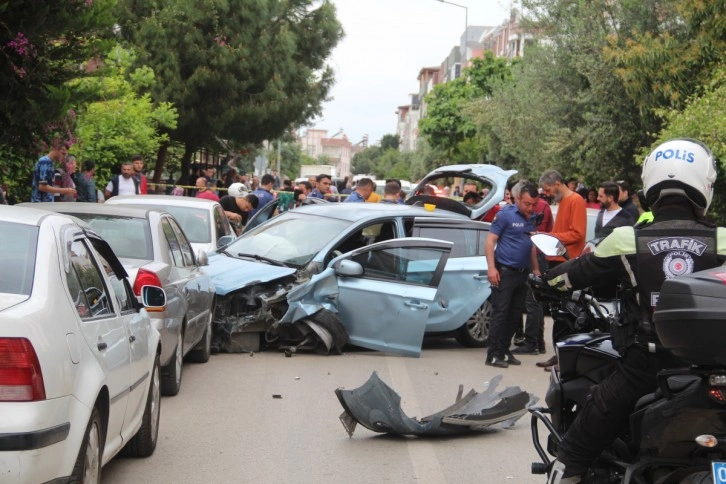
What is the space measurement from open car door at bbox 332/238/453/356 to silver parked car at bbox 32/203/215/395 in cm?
201

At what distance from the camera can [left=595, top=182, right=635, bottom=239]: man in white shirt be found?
43.8 ft

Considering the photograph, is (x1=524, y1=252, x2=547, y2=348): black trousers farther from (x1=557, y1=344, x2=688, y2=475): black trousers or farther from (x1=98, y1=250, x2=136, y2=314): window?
(x1=557, y1=344, x2=688, y2=475): black trousers

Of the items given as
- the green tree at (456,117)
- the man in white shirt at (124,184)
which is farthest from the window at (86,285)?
the green tree at (456,117)

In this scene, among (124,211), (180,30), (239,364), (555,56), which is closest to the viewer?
(124,211)

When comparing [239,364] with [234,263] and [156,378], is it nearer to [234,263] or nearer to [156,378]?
[234,263]

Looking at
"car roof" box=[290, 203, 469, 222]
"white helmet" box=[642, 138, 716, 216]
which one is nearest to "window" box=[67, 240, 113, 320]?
"white helmet" box=[642, 138, 716, 216]

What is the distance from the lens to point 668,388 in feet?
13.7

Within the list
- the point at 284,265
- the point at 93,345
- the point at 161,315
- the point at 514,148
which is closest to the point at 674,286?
the point at 93,345

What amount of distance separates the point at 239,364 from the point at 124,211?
235cm

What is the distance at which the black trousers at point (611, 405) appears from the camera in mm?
4496

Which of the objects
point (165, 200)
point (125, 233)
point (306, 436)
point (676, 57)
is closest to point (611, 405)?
point (306, 436)

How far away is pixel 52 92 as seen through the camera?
11.5 meters

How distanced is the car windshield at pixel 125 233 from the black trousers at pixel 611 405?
4.94m

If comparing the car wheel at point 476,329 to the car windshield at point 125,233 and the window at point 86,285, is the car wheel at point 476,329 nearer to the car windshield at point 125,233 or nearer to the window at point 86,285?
the car windshield at point 125,233
